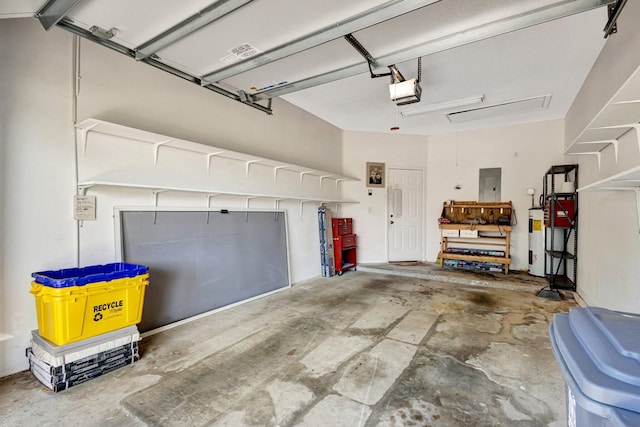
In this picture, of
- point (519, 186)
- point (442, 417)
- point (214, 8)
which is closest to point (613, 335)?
point (442, 417)

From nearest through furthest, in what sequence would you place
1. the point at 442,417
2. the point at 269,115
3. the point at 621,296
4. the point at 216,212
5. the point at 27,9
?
the point at 442,417
the point at 27,9
the point at 621,296
the point at 216,212
the point at 269,115

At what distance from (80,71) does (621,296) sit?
17.5ft

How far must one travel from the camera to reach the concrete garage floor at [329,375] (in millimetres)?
1837

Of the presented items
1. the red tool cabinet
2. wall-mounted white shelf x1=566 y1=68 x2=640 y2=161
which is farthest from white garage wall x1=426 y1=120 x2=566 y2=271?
wall-mounted white shelf x1=566 y1=68 x2=640 y2=161

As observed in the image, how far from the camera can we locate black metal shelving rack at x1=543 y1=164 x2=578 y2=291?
14.6 feet

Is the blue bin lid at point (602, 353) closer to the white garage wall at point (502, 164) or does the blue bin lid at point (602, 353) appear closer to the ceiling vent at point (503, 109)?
the ceiling vent at point (503, 109)

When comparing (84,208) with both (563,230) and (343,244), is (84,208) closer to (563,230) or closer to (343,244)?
(343,244)

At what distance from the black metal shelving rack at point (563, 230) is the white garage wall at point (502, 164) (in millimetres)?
617

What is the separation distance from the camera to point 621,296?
9.32 ft

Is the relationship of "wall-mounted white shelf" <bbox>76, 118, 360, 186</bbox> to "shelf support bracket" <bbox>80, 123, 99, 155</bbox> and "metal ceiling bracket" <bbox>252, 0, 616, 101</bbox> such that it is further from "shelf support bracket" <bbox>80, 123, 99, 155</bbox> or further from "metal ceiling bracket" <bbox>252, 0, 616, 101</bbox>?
"metal ceiling bracket" <bbox>252, 0, 616, 101</bbox>

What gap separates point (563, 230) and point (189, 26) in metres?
5.83

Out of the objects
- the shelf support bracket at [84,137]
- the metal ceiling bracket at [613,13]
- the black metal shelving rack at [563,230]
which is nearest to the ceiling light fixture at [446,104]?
the black metal shelving rack at [563,230]

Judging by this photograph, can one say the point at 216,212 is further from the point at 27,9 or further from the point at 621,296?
the point at 621,296

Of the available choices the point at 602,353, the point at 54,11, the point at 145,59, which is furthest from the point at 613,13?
the point at 54,11
